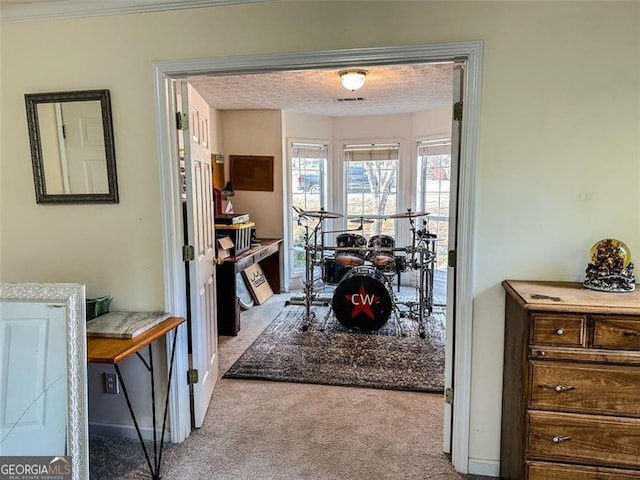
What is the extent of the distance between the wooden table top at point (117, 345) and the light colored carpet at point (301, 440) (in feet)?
2.34

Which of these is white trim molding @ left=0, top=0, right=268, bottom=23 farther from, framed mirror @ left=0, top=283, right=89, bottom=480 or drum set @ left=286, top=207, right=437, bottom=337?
drum set @ left=286, top=207, right=437, bottom=337

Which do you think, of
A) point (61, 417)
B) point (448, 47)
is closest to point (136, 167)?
point (61, 417)

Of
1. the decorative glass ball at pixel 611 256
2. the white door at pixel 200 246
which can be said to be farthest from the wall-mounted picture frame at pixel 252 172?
the decorative glass ball at pixel 611 256

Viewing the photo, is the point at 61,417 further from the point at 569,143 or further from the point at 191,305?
the point at 569,143

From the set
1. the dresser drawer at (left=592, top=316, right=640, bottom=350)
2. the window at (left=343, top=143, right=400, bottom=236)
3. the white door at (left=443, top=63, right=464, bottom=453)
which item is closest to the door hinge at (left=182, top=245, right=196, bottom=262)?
the white door at (left=443, top=63, right=464, bottom=453)

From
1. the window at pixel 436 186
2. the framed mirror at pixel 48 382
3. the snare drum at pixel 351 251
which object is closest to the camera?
the framed mirror at pixel 48 382

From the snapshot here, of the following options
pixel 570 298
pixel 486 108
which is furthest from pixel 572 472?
pixel 486 108

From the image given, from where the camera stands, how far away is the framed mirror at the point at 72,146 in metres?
2.05

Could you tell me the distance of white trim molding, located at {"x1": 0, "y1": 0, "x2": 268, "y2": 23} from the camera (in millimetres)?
1903

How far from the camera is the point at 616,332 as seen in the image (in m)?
1.43

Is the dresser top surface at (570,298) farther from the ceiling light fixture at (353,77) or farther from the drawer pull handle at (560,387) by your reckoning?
the ceiling light fixture at (353,77)

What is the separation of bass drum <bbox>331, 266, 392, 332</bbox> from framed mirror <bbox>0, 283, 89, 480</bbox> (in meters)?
2.39

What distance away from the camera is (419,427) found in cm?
234

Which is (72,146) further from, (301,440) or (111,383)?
(301,440)
